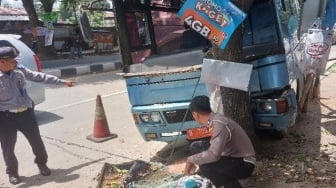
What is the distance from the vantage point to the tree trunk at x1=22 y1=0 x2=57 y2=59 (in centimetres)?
1795

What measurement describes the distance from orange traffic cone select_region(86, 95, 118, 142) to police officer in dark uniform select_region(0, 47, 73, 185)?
1324 mm

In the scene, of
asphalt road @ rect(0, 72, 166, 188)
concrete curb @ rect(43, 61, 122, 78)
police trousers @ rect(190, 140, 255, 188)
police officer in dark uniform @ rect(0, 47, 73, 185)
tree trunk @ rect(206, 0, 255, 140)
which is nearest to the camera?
police trousers @ rect(190, 140, 255, 188)

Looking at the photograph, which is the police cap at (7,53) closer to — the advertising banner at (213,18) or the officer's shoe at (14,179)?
the officer's shoe at (14,179)

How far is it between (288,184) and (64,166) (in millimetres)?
2784

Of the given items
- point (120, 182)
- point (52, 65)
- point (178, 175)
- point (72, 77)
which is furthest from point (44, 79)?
point (52, 65)

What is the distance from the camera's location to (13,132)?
16.3ft

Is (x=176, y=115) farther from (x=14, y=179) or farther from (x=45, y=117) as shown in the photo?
(x=45, y=117)

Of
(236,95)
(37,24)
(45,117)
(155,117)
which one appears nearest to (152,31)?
(155,117)

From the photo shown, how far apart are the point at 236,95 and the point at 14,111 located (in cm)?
245

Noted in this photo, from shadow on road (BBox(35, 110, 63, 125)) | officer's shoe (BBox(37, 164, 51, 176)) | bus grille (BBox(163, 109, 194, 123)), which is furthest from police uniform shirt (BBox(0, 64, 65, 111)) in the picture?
shadow on road (BBox(35, 110, 63, 125))

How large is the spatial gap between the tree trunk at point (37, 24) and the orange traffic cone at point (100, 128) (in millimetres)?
12918

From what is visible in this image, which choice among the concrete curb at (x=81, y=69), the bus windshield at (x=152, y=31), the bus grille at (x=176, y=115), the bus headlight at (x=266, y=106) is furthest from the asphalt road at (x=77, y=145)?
the concrete curb at (x=81, y=69)

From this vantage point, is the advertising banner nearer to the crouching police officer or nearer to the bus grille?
Answer: the crouching police officer

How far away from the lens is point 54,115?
27.6 feet
